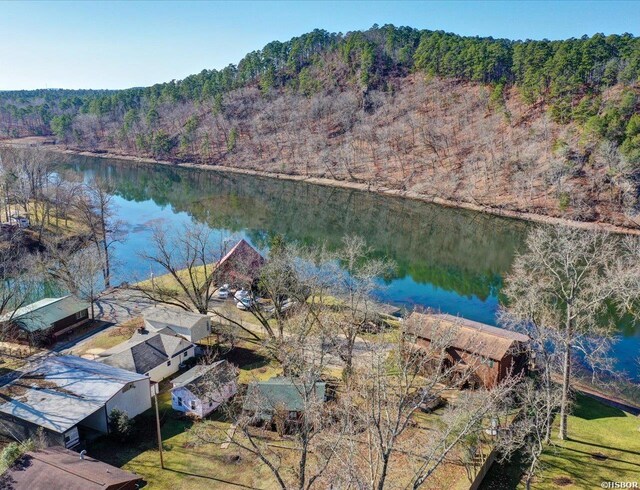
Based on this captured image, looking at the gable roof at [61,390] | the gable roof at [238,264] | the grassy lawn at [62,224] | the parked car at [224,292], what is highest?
the grassy lawn at [62,224]

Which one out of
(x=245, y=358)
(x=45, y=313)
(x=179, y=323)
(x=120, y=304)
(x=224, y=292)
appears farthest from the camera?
(x=224, y=292)

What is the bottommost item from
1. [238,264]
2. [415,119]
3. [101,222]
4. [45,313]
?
[45,313]

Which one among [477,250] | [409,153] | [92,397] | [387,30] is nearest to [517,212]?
[477,250]

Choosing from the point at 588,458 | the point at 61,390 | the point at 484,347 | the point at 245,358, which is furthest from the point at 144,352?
the point at 588,458

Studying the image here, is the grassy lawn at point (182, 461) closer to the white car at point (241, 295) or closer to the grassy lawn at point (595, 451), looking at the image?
the grassy lawn at point (595, 451)

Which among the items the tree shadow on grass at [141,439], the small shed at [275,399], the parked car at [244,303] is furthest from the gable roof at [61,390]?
the parked car at [244,303]

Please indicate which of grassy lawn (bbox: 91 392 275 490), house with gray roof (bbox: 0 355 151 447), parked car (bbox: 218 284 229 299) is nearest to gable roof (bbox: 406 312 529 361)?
grassy lawn (bbox: 91 392 275 490)

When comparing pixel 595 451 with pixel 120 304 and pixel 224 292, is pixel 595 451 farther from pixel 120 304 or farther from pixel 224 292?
pixel 120 304

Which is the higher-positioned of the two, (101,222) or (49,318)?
(101,222)
